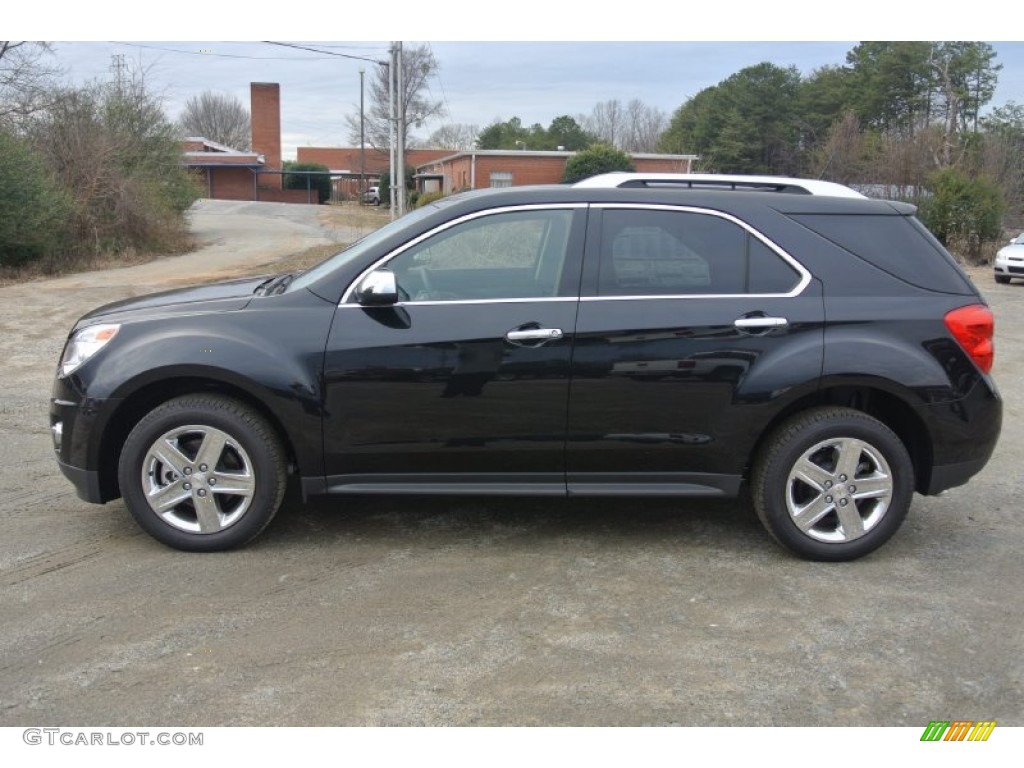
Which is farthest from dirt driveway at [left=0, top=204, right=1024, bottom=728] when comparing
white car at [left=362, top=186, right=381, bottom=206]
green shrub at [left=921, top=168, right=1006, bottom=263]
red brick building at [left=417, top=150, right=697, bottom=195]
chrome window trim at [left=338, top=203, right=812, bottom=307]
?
white car at [left=362, top=186, right=381, bottom=206]

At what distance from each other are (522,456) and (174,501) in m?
1.70

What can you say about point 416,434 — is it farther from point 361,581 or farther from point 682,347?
point 682,347

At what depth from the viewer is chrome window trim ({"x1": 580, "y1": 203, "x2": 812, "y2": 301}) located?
4313 mm

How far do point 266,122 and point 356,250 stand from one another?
9137 cm

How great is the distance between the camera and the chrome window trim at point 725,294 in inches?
170

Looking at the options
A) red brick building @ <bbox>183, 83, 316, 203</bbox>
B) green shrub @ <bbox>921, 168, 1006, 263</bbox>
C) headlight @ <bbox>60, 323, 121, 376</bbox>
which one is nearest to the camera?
headlight @ <bbox>60, 323, 121, 376</bbox>

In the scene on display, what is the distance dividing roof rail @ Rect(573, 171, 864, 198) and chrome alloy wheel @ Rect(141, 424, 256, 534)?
7.30ft

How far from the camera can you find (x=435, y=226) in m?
4.41

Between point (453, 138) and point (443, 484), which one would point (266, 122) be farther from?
point (443, 484)

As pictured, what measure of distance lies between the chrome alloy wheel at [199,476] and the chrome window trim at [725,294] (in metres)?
1.86

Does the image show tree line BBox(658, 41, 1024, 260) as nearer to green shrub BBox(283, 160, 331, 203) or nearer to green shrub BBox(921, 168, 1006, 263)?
green shrub BBox(921, 168, 1006, 263)

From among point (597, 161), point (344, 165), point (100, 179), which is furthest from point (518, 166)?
point (344, 165)

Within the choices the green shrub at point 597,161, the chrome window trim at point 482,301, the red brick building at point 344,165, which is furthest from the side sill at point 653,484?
the green shrub at point 597,161

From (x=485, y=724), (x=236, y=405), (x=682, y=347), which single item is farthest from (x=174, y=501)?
(x=682, y=347)
